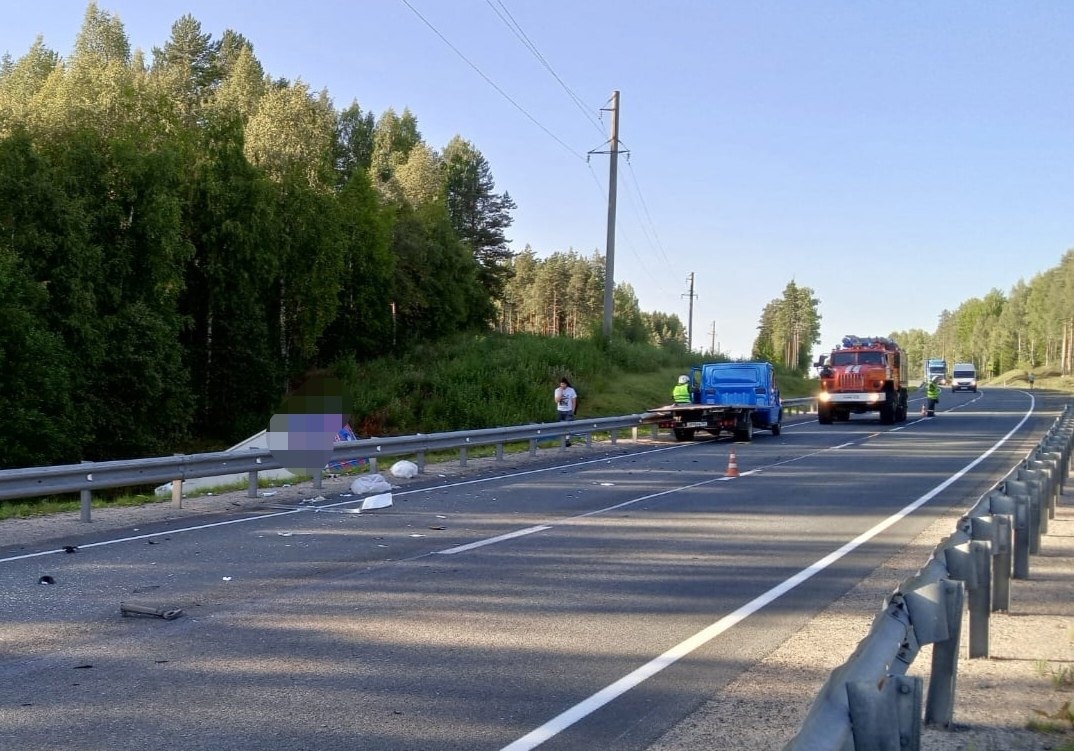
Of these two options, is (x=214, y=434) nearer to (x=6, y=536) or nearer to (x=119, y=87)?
(x=119, y=87)

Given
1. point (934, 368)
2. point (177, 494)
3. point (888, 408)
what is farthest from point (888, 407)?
point (934, 368)

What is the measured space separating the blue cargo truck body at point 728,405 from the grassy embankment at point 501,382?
35.4 feet

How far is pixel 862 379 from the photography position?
128ft

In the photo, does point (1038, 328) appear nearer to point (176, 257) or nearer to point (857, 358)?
point (857, 358)

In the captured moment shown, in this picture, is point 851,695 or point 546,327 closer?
point 851,695

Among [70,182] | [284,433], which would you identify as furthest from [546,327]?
[284,433]

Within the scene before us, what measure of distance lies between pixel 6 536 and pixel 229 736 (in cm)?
830

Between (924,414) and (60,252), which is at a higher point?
(60,252)

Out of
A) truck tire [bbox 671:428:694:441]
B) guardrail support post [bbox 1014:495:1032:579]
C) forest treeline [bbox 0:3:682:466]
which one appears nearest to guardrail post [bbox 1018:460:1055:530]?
guardrail support post [bbox 1014:495:1032:579]

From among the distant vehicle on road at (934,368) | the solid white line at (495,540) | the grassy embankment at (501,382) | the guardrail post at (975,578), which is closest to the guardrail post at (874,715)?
the guardrail post at (975,578)

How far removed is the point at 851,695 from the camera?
3.58 m

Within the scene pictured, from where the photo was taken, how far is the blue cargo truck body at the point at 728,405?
29.6m

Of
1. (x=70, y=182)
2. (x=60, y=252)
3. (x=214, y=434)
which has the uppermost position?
(x=70, y=182)

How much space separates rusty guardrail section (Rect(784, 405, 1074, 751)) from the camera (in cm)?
357
